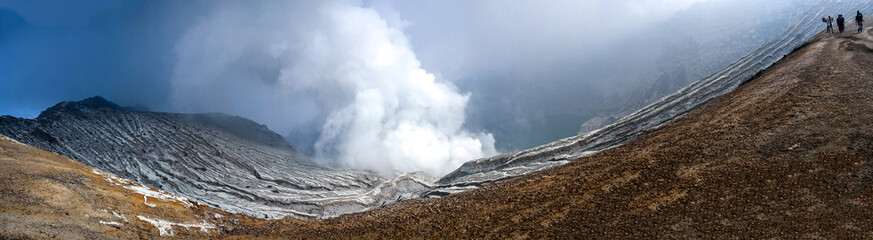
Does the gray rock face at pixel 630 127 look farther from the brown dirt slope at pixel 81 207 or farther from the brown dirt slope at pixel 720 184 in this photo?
the brown dirt slope at pixel 81 207

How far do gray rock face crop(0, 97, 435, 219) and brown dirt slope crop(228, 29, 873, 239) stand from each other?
1505 inches

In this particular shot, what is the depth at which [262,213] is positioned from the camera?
5719 cm

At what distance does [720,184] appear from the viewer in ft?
58.9

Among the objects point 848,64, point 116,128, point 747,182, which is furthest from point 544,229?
point 116,128

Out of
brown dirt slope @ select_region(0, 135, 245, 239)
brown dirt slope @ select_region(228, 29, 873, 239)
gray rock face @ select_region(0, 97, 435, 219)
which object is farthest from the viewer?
gray rock face @ select_region(0, 97, 435, 219)

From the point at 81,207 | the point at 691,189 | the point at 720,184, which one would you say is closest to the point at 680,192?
the point at 691,189

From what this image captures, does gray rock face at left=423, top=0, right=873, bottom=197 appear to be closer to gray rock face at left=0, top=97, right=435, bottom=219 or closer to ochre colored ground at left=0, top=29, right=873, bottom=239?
ochre colored ground at left=0, top=29, right=873, bottom=239

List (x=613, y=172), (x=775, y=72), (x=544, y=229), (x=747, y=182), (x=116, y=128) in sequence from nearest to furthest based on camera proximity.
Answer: (x=747, y=182) → (x=544, y=229) → (x=613, y=172) → (x=775, y=72) → (x=116, y=128)

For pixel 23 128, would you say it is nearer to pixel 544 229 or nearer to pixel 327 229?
pixel 327 229

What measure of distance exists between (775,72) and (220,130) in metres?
95.6

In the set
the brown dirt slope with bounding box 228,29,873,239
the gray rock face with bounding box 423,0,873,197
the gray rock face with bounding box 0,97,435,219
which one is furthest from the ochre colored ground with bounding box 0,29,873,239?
the gray rock face with bounding box 0,97,435,219

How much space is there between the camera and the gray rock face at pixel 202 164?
62469 mm

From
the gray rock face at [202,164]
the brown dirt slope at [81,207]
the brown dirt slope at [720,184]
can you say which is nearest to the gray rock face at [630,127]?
the brown dirt slope at [720,184]

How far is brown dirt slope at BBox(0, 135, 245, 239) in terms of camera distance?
21703 mm
